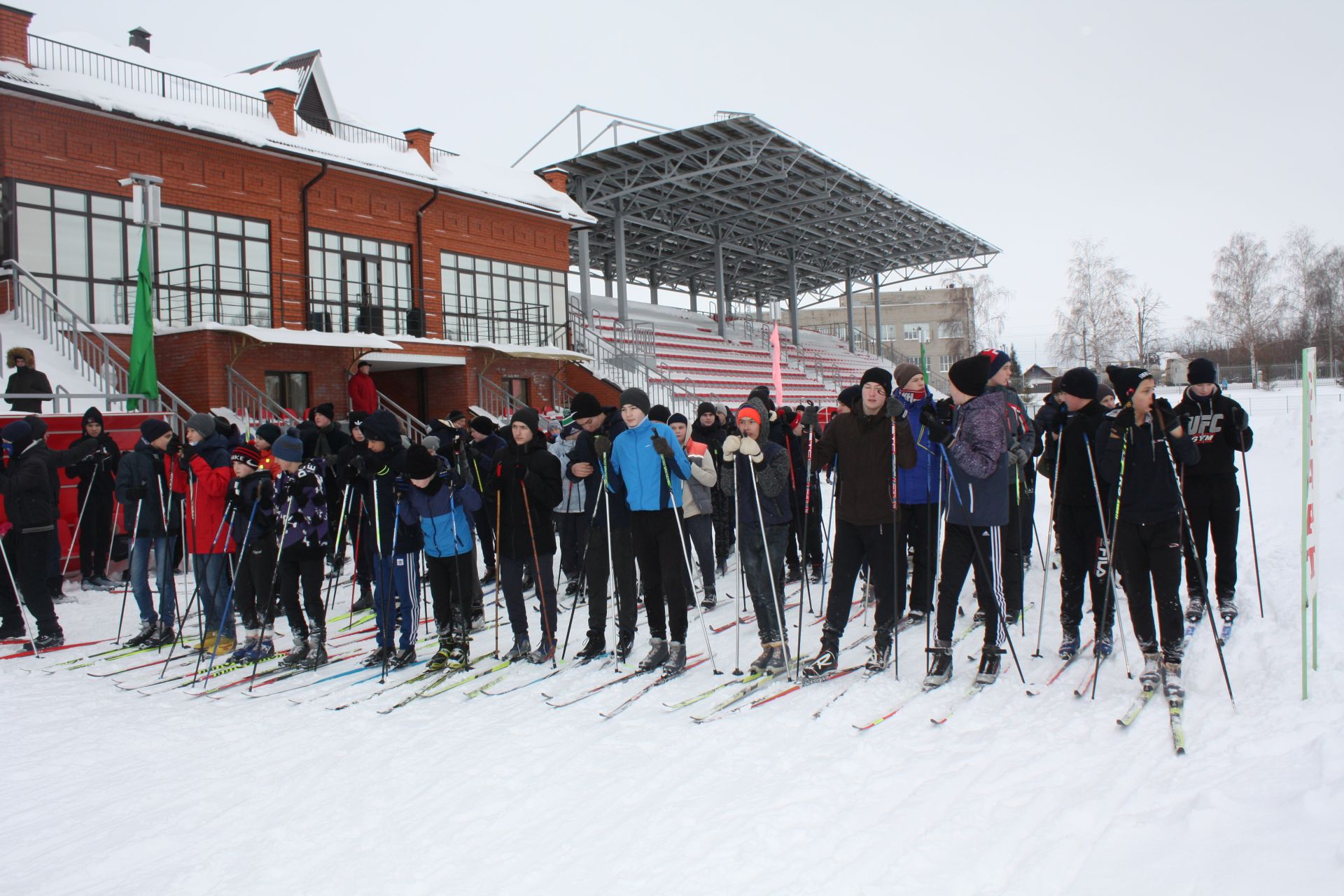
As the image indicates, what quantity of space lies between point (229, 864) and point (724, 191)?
26.8 meters

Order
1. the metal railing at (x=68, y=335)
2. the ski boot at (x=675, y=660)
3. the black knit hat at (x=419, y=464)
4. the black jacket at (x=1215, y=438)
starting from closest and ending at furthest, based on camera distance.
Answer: the ski boot at (x=675, y=660), the black jacket at (x=1215, y=438), the black knit hat at (x=419, y=464), the metal railing at (x=68, y=335)

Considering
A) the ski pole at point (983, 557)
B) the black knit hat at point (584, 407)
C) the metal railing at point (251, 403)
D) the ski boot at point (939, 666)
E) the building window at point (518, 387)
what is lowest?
the ski boot at point (939, 666)

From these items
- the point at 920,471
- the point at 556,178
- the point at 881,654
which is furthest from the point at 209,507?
the point at 556,178

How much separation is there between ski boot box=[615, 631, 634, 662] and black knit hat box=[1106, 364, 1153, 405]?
3415 millimetres

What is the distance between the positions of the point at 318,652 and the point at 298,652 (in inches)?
5.6

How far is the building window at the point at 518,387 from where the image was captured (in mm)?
21469

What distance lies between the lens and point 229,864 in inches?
128

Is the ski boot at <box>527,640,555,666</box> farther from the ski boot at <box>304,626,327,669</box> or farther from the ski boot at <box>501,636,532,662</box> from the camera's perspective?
the ski boot at <box>304,626,327,669</box>

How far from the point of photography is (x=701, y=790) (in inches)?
145

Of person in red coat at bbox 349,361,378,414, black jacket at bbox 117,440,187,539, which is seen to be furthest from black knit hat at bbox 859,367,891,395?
person in red coat at bbox 349,361,378,414

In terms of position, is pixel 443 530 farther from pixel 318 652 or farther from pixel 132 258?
pixel 132 258

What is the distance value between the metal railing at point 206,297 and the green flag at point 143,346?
358 cm

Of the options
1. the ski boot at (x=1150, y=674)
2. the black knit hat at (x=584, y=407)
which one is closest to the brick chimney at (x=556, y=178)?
the black knit hat at (x=584, y=407)

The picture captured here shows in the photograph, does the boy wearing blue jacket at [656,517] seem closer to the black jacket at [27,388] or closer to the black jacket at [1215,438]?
the black jacket at [1215,438]
